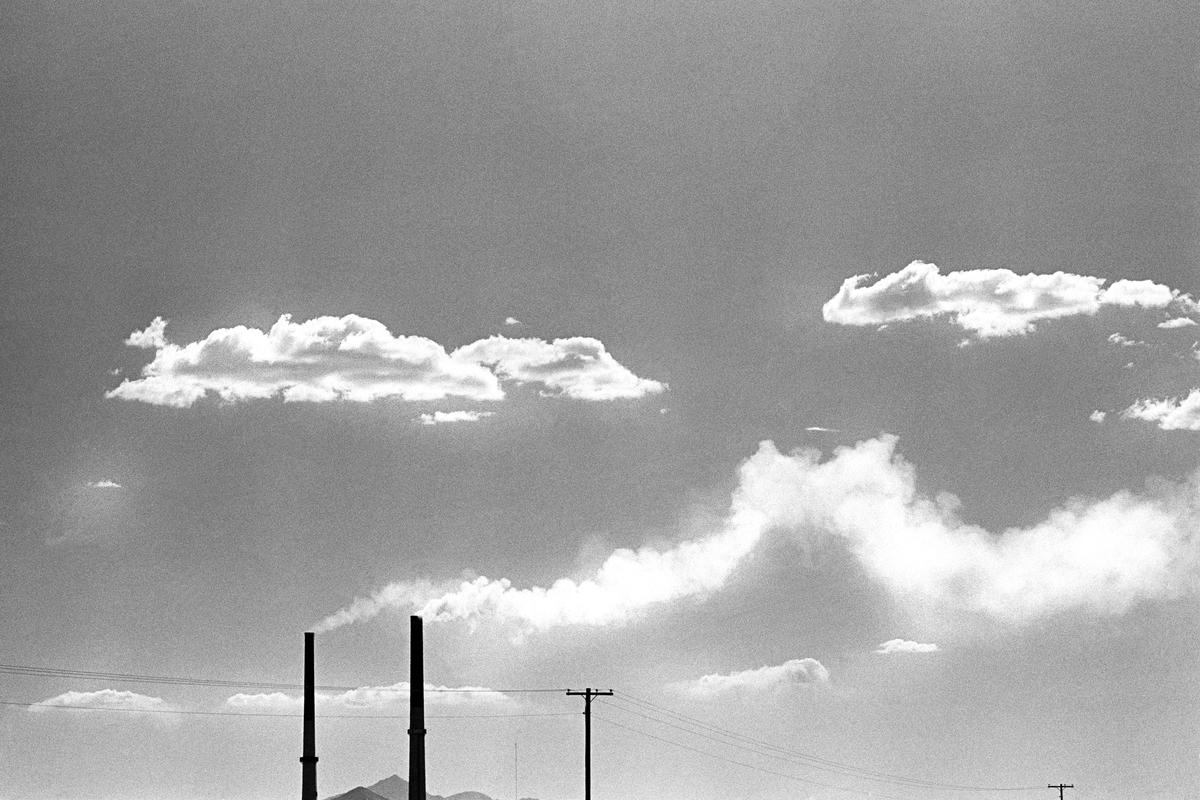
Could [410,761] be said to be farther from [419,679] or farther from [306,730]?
[306,730]

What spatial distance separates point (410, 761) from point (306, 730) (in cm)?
1995

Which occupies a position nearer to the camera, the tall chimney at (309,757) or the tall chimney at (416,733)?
the tall chimney at (416,733)

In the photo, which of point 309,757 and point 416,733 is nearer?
point 416,733

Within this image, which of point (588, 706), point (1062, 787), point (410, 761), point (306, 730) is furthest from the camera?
point (1062, 787)

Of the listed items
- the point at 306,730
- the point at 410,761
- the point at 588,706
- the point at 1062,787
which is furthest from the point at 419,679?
the point at 1062,787

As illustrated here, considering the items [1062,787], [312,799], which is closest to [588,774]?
[312,799]

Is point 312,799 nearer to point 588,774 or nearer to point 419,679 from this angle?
point 588,774

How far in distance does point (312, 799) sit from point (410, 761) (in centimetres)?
2122

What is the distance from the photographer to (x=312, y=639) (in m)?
92.5

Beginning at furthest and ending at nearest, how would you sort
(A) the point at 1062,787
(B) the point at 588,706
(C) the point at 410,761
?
(A) the point at 1062,787 < (B) the point at 588,706 < (C) the point at 410,761

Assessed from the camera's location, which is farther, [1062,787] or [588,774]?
[1062,787]

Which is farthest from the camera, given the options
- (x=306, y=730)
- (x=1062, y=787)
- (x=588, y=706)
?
(x=1062, y=787)

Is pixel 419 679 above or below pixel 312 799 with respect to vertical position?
above

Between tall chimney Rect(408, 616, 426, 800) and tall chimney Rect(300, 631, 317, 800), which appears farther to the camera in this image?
tall chimney Rect(300, 631, 317, 800)
